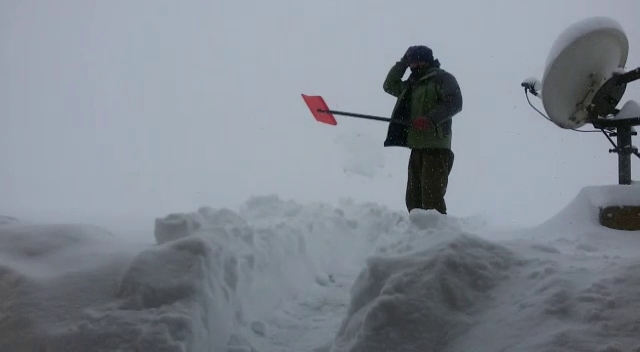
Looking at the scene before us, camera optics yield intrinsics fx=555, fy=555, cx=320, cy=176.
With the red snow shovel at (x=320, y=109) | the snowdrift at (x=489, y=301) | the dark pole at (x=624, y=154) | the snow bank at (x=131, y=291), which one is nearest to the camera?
the snowdrift at (x=489, y=301)

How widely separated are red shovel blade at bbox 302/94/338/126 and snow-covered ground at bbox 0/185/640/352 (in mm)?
3732

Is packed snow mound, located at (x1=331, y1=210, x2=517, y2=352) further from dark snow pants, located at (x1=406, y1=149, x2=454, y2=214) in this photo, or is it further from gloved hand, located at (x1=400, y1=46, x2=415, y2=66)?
gloved hand, located at (x1=400, y1=46, x2=415, y2=66)

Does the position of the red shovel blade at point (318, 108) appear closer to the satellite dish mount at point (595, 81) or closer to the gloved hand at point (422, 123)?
the gloved hand at point (422, 123)

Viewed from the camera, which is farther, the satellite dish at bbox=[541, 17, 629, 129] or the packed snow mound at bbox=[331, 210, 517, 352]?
the satellite dish at bbox=[541, 17, 629, 129]

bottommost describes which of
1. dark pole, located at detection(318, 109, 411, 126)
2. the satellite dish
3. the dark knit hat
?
dark pole, located at detection(318, 109, 411, 126)

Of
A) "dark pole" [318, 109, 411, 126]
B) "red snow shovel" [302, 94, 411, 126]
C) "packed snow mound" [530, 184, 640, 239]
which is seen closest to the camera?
"packed snow mound" [530, 184, 640, 239]

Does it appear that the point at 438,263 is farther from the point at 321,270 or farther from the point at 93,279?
the point at 321,270

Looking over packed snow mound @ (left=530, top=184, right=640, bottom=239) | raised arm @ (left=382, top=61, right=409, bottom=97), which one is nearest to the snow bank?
packed snow mound @ (left=530, top=184, right=640, bottom=239)

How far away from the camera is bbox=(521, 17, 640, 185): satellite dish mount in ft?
16.2

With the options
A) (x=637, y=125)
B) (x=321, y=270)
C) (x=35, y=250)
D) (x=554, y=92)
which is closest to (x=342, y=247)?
(x=321, y=270)

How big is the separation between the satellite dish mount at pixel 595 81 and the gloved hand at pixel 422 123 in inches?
41.6

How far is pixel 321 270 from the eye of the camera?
5535 mm

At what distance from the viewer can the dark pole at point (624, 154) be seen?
5035 mm

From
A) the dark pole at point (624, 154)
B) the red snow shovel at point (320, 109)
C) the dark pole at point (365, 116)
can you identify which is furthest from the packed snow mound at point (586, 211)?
the red snow shovel at point (320, 109)
